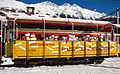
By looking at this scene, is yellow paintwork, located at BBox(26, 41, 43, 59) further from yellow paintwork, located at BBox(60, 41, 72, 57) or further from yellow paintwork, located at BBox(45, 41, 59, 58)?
yellow paintwork, located at BBox(60, 41, 72, 57)

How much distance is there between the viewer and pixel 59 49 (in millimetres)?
7234

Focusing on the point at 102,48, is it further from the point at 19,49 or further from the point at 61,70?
the point at 19,49

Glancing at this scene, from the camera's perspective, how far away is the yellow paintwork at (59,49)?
6.69m

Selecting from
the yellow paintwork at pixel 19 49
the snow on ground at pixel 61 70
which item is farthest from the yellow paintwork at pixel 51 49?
the yellow paintwork at pixel 19 49

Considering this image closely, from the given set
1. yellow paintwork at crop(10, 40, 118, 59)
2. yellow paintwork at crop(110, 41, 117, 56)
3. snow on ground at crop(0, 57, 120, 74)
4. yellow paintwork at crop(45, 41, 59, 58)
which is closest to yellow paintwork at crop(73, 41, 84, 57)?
yellow paintwork at crop(10, 40, 118, 59)

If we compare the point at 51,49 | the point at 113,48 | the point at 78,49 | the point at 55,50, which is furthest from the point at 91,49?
the point at 51,49

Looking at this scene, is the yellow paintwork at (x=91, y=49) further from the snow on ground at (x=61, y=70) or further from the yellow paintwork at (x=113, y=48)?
the yellow paintwork at (x=113, y=48)

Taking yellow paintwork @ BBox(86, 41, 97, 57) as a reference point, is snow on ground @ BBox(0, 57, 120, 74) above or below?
below

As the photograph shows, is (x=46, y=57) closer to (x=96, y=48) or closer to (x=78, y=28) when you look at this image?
(x=96, y=48)

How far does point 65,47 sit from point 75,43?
81cm

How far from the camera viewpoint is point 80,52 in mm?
7641

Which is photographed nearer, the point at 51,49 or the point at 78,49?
the point at 51,49

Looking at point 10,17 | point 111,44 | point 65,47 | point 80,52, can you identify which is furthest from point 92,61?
point 10,17

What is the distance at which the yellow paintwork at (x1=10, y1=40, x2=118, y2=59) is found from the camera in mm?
6691
